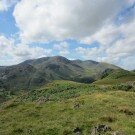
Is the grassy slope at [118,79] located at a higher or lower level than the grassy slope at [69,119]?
higher

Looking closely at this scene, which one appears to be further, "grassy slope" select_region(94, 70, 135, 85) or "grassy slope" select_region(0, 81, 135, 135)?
"grassy slope" select_region(94, 70, 135, 85)

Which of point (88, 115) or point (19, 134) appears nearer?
point (19, 134)

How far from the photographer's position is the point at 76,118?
41344 mm

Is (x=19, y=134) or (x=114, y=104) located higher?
(x=114, y=104)

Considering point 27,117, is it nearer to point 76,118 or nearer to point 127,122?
point 76,118

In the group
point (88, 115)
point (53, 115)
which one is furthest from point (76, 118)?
point (53, 115)

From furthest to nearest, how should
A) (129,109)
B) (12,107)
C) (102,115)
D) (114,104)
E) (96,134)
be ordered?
(12,107), (114,104), (129,109), (102,115), (96,134)

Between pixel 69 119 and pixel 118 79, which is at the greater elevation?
pixel 118 79

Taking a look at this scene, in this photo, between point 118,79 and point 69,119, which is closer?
point 69,119

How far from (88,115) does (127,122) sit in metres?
7.67

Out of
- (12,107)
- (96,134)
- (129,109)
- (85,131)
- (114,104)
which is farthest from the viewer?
(12,107)

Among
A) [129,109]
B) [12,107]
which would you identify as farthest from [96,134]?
[12,107]

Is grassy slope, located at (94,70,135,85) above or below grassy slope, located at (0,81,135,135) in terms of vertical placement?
above

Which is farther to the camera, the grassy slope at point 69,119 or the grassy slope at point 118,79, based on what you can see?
the grassy slope at point 118,79
